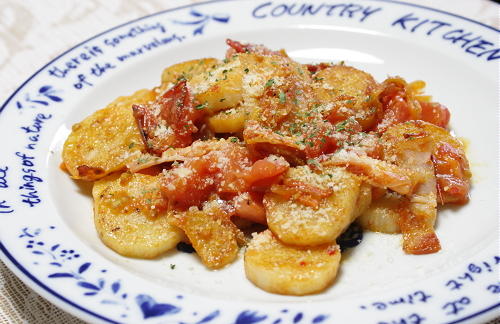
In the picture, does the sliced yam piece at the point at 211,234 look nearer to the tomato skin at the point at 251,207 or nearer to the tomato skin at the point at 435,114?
the tomato skin at the point at 251,207

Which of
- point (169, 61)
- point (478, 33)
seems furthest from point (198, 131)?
point (478, 33)

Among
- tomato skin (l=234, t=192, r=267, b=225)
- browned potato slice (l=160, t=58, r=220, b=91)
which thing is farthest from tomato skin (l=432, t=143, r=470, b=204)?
browned potato slice (l=160, t=58, r=220, b=91)

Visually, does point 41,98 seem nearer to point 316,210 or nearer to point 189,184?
point 189,184

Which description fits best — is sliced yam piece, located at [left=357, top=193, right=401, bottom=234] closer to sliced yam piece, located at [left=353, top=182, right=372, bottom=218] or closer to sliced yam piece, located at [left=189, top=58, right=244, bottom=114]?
sliced yam piece, located at [left=353, top=182, right=372, bottom=218]

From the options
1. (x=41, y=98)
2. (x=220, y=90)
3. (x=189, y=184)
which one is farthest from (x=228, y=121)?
(x=41, y=98)

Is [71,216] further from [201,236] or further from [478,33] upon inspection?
[478,33]

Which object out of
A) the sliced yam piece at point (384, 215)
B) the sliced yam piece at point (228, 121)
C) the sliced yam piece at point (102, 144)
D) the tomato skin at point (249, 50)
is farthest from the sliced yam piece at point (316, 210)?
the tomato skin at point (249, 50)

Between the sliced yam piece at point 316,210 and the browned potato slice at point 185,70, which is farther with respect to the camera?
the browned potato slice at point 185,70
